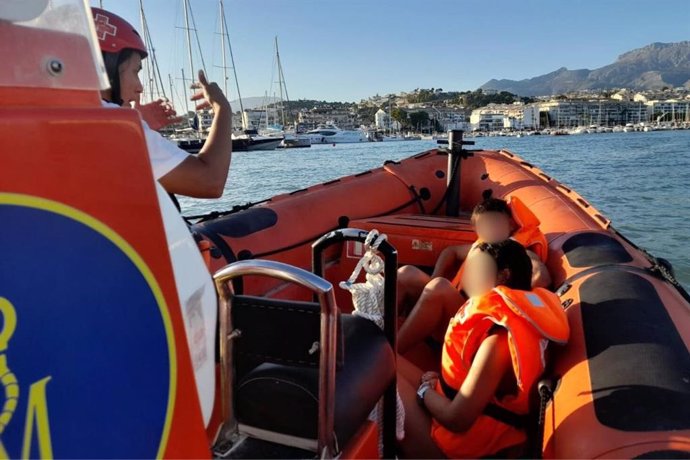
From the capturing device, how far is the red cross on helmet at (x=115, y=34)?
1600mm

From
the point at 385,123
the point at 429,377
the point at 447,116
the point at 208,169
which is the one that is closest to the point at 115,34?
the point at 208,169

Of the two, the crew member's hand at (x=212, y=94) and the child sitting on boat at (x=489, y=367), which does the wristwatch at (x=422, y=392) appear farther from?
the crew member's hand at (x=212, y=94)

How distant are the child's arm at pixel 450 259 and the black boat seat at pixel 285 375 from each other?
2.11 metres

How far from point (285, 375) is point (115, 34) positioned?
3.66 ft

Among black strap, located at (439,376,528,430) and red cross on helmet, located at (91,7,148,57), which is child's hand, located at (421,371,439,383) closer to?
black strap, located at (439,376,528,430)

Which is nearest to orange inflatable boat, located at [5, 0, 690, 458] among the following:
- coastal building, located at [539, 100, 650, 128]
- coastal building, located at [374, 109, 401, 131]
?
coastal building, located at [374, 109, 401, 131]

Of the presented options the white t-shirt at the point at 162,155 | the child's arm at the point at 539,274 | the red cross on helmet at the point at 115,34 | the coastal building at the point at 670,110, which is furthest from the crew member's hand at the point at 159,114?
the coastal building at the point at 670,110

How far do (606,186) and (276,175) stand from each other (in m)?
11.4

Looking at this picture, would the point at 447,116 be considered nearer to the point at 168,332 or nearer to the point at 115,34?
the point at 115,34

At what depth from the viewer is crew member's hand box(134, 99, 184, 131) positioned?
1959 millimetres

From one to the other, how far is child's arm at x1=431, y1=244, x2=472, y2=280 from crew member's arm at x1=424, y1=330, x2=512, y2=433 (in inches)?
60.1

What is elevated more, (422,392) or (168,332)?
(168,332)

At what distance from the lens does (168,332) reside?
2.31 feet

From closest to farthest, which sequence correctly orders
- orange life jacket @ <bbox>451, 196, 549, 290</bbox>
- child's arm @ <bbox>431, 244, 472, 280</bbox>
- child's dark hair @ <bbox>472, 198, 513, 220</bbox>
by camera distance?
1. child's dark hair @ <bbox>472, 198, 513, 220</bbox>
2. orange life jacket @ <bbox>451, 196, 549, 290</bbox>
3. child's arm @ <bbox>431, 244, 472, 280</bbox>
